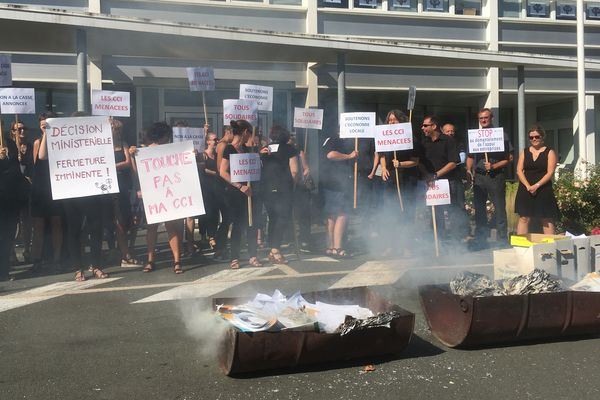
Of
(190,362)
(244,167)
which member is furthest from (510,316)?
(244,167)

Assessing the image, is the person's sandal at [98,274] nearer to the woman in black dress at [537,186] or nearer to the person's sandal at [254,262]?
the person's sandal at [254,262]

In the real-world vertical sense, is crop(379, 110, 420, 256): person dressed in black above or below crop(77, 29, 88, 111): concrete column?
below

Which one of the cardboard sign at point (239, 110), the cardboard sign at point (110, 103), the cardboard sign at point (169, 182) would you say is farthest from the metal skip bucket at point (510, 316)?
the cardboard sign at point (110, 103)

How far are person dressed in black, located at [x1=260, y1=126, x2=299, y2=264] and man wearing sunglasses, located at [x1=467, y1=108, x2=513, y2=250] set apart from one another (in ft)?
8.39

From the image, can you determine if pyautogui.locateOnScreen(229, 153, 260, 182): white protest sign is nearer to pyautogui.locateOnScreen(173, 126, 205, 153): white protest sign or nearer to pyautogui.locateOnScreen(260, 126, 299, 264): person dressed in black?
pyautogui.locateOnScreen(260, 126, 299, 264): person dressed in black

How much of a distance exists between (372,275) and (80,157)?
3.14 meters

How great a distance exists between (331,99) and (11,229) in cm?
844

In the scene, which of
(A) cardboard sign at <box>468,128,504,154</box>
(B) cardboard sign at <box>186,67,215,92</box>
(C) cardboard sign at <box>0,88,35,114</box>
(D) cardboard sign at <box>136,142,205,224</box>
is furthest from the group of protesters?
(B) cardboard sign at <box>186,67,215,92</box>

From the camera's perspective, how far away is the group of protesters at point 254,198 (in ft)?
20.5

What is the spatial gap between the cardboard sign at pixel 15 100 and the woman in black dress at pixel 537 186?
6.12 m

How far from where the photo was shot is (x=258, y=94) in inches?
336

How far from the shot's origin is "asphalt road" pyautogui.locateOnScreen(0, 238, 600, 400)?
318 cm

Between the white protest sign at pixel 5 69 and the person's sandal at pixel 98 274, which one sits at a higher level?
the white protest sign at pixel 5 69

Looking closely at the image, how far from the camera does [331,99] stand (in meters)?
13.4
